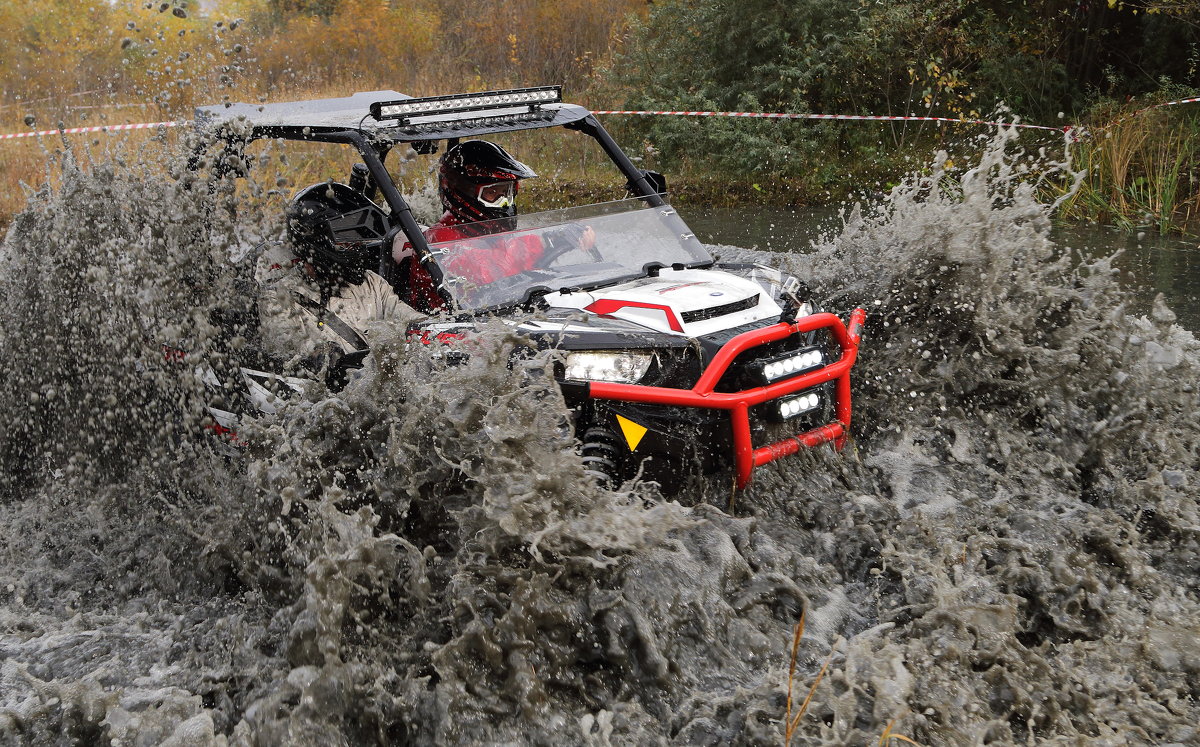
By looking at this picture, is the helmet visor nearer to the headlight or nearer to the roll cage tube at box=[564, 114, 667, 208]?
the roll cage tube at box=[564, 114, 667, 208]

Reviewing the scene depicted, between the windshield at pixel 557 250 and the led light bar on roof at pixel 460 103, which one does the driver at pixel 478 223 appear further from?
the led light bar on roof at pixel 460 103

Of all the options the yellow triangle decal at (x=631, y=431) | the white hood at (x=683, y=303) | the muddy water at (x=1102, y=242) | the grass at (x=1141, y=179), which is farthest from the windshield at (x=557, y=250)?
the grass at (x=1141, y=179)

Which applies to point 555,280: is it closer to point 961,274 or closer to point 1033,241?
point 961,274

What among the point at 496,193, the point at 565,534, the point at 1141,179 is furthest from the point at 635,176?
the point at 1141,179

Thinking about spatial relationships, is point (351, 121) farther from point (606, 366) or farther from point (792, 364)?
point (792, 364)

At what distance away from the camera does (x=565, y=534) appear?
10.7ft

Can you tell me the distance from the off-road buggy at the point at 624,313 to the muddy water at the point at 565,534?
0.22m

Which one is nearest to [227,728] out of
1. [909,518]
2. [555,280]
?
[555,280]

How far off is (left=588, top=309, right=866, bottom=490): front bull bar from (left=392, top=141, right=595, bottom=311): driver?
1.02 metres

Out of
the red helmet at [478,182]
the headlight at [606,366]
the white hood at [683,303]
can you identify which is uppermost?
the red helmet at [478,182]

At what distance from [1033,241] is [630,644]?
9.73 ft

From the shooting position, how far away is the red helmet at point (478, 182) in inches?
196

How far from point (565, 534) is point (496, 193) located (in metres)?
2.28

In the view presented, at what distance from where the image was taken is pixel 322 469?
12.0 feet
